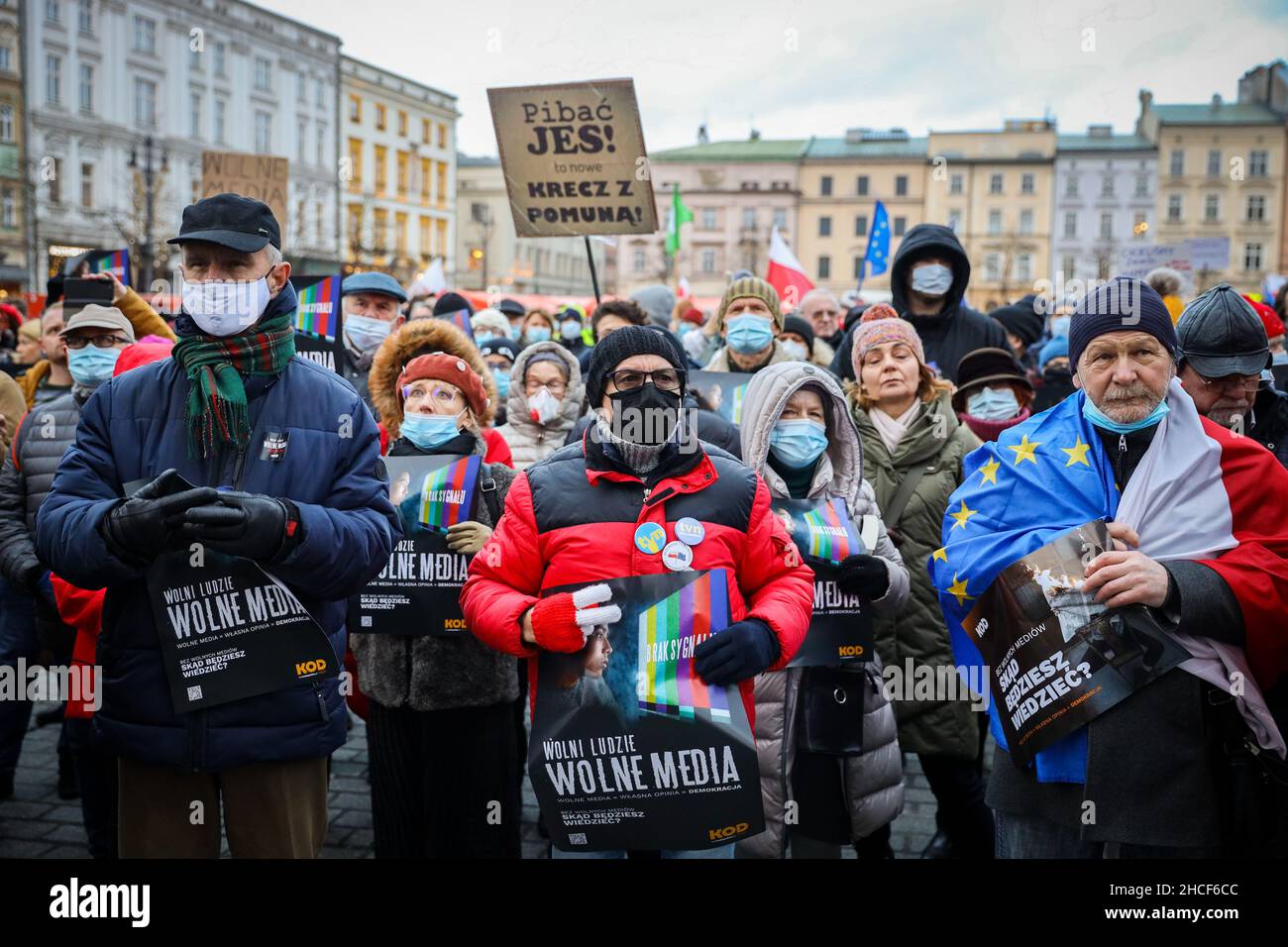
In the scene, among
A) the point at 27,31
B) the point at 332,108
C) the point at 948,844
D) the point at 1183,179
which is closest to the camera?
the point at 948,844

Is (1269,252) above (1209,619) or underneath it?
above

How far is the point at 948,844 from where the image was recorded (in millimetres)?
4742

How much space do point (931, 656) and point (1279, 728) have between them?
147 centimetres

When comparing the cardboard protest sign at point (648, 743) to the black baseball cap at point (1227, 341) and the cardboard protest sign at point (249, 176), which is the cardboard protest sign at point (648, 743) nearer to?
the black baseball cap at point (1227, 341)

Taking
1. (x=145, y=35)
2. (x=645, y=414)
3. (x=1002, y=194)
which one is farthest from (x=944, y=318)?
(x=1002, y=194)

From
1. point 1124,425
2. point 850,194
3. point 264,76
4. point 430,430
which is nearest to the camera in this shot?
point 1124,425

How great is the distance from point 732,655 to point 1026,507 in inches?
40.0

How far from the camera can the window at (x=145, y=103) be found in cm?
4317

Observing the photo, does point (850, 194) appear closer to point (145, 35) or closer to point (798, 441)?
point (145, 35)

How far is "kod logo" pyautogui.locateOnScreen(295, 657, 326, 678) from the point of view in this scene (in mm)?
2979

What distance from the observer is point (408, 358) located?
4.87 metres

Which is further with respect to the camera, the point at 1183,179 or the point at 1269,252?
the point at 1183,179
